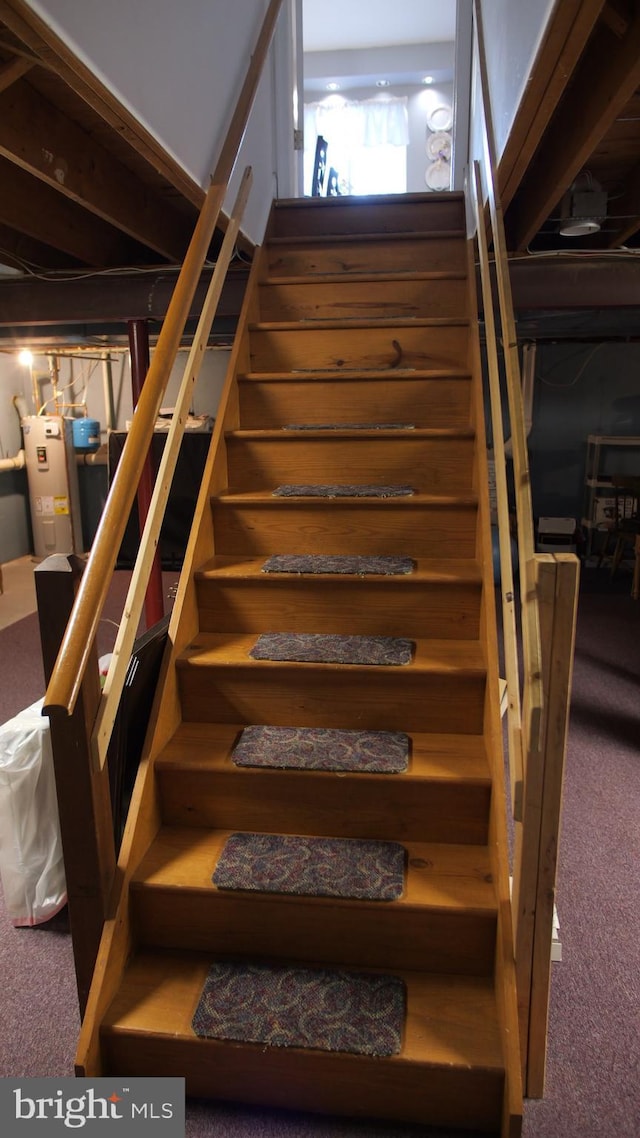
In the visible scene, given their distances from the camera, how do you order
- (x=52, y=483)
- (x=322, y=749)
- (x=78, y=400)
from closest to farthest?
(x=322, y=749)
(x=52, y=483)
(x=78, y=400)

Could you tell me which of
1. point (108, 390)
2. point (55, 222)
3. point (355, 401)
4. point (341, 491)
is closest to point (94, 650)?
point (341, 491)

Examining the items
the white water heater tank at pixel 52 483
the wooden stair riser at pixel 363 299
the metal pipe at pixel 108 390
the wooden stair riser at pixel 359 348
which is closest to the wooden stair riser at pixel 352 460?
the wooden stair riser at pixel 359 348

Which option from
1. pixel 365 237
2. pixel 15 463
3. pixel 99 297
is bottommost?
pixel 15 463

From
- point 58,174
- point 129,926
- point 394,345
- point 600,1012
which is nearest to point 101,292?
point 58,174

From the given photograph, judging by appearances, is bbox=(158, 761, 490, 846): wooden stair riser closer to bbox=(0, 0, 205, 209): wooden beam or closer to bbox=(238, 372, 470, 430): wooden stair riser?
bbox=(238, 372, 470, 430): wooden stair riser

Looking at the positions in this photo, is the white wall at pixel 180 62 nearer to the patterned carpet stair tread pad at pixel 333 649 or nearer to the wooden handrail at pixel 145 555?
the wooden handrail at pixel 145 555

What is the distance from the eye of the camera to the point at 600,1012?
74.6 inches

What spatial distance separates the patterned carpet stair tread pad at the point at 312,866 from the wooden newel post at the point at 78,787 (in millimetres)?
289

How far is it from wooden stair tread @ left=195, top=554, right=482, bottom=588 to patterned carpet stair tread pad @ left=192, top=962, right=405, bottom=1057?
107cm

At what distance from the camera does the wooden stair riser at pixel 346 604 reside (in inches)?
86.1

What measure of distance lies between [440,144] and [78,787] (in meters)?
7.68

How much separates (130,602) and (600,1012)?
168 centimetres

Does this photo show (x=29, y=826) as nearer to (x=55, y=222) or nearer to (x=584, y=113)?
(x=55, y=222)

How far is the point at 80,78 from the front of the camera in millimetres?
1734
